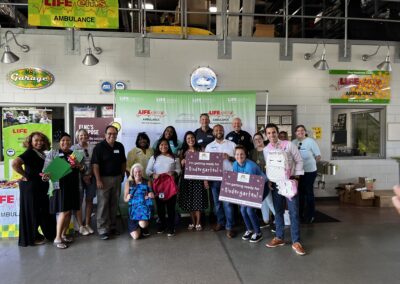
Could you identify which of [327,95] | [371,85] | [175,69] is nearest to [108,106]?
[175,69]

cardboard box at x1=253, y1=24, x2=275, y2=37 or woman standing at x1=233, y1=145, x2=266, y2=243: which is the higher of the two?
cardboard box at x1=253, y1=24, x2=275, y2=37

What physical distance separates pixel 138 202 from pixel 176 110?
1881 mm

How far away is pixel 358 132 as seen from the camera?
7191 mm

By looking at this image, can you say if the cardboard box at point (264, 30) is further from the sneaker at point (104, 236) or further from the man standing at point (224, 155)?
the sneaker at point (104, 236)

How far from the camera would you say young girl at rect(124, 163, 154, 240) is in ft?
14.2

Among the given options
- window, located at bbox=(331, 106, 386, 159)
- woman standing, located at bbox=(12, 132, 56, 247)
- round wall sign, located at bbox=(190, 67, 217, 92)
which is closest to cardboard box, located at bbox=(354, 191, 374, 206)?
window, located at bbox=(331, 106, 386, 159)

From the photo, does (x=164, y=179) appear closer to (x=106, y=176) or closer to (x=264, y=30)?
(x=106, y=176)

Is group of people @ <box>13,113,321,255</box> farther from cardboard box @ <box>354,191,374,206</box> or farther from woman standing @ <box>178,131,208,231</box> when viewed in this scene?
cardboard box @ <box>354,191,374,206</box>

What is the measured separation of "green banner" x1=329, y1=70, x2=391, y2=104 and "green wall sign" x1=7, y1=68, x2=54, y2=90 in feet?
18.9

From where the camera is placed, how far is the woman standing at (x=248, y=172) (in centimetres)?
414

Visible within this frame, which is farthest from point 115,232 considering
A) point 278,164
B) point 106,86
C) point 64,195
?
point 106,86

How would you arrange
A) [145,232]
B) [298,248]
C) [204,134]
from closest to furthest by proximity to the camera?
[298,248] → [145,232] → [204,134]

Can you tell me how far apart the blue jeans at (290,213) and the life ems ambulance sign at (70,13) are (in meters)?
4.13

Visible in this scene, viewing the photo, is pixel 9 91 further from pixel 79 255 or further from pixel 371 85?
pixel 371 85
